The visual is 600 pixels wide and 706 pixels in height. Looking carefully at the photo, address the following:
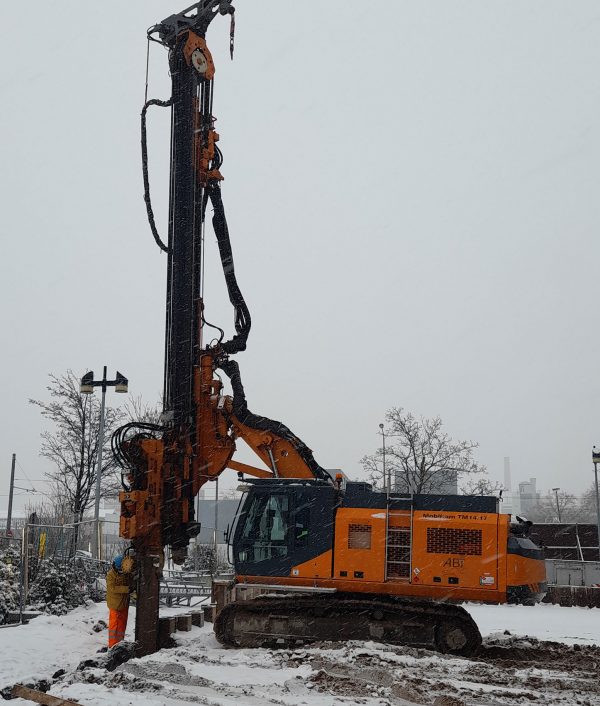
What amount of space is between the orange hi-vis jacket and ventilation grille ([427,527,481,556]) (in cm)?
484

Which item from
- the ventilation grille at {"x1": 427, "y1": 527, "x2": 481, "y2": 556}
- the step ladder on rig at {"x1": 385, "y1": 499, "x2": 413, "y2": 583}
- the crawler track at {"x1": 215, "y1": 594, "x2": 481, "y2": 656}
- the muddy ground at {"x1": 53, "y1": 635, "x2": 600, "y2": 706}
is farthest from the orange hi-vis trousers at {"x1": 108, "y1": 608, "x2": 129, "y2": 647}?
the ventilation grille at {"x1": 427, "y1": 527, "x2": 481, "y2": 556}

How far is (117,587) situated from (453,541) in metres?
5.38

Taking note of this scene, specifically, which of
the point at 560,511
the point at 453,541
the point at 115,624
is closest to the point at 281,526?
the point at 453,541

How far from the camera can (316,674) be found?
970 cm

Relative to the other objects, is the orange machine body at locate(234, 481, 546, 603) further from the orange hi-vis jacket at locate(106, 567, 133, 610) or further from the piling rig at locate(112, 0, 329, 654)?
the orange hi-vis jacket at locate(106, 567, 133, 610)

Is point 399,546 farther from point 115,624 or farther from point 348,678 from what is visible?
point 115,624

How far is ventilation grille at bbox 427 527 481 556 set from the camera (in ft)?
40.0

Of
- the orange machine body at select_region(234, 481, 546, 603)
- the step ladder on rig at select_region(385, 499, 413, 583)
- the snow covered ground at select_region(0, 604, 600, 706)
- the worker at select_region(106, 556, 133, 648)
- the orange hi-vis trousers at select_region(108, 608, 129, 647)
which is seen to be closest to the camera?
the snow covered ground at select_region(0, 604, 600, 706)

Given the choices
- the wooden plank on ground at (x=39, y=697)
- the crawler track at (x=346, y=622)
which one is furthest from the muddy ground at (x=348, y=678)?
the crawler track at (x=346, y=622)

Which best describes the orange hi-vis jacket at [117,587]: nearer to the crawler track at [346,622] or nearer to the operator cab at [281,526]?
the crawler track at [346,622]

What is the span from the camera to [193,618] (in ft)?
51.3

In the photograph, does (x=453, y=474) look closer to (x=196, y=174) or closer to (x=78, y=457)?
(x=78, y=457)

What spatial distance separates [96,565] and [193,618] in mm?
6822

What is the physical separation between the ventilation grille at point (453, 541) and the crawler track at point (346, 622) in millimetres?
865
